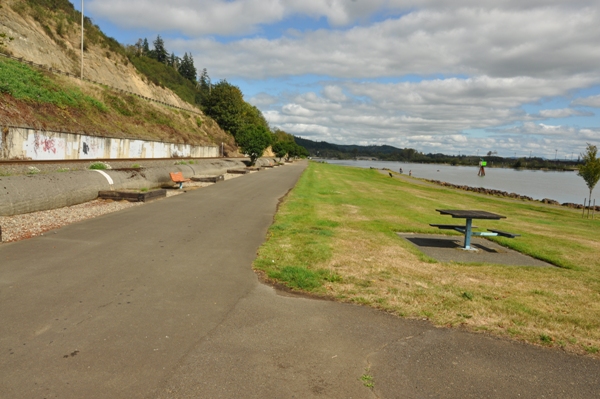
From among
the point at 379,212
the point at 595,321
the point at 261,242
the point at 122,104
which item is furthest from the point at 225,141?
the point at 595,321

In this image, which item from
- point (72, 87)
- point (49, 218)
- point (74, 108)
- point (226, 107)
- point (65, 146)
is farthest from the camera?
point (226, 107)

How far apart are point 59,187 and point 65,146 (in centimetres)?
1765

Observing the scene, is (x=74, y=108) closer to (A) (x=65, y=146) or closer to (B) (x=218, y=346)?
(A) (x=65, y=146)

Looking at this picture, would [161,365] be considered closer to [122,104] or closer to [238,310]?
[238,310]

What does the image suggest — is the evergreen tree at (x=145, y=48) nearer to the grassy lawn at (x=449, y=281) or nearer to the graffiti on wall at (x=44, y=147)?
the graffiti on wall at (x=44, y=147)

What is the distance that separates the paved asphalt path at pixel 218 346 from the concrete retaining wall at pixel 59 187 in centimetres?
406

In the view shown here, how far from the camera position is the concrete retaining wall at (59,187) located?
1005cm

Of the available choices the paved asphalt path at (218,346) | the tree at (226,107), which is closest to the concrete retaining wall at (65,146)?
the paved asphalt path at (218,346)

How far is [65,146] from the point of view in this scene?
88.1 feet

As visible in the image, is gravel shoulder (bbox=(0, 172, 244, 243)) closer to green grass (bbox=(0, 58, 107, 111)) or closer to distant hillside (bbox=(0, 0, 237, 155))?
distant hillside (bbox=(0, 0, 237, 155))

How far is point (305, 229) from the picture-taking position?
1041 cm

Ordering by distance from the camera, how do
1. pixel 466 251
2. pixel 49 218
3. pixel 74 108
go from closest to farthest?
pixel 466 251 → pixel 49 218 → pixel 74 108

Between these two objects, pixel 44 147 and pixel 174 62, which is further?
pixel 174 62

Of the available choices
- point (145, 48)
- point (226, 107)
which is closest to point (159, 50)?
point (145, 48)
